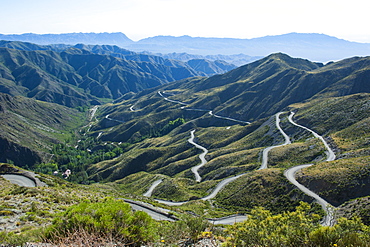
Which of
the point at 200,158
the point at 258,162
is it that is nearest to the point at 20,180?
the point at 258,162

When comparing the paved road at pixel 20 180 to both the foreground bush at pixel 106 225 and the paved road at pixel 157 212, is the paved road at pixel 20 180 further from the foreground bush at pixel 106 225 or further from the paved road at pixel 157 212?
the foreground bush at pixel 106 225

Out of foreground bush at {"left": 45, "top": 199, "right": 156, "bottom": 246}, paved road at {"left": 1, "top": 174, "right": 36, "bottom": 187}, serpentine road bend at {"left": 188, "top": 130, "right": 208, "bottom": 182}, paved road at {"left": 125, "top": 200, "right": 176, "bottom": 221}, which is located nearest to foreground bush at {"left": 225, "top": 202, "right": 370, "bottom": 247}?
foreground bush at {"left": 45, "top": 199, "right": 156, "bottom": 246}

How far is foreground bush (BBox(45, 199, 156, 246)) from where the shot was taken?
14383mm

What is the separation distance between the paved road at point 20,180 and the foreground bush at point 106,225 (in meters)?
41.5

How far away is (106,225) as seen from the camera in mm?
14445

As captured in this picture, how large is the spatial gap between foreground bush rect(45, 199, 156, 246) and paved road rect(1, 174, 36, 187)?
41545 mm

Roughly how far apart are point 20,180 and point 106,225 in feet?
165

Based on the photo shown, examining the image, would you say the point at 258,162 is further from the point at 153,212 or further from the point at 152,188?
the point at 153,212

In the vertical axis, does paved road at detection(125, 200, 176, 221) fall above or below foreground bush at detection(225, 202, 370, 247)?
below

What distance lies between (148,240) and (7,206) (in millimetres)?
20871

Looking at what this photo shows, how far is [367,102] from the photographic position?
10231 centimetres

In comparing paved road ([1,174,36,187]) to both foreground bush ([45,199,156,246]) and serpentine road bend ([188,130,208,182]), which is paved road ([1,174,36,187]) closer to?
foreground bush ([45,199,156,246])

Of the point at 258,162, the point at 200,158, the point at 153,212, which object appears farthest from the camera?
the point at 200,158

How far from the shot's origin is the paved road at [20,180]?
162ft
